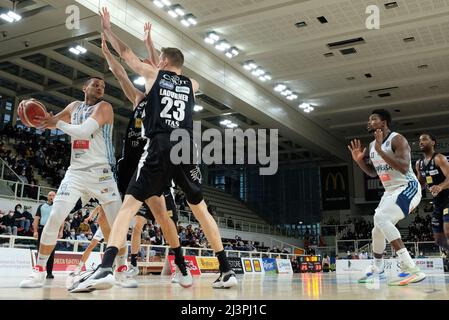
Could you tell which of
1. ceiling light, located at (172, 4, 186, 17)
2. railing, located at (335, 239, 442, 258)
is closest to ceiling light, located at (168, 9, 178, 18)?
ceiling light, located at (172, 4, 186, 17)

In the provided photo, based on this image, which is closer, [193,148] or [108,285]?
[108,285]

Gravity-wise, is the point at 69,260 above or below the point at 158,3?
below

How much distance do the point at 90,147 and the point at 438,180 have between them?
507 cm

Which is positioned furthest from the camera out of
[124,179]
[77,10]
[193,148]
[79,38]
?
[79,38]

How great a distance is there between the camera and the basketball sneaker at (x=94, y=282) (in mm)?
3197

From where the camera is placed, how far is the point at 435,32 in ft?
54.6

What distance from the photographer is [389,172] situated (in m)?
5.55

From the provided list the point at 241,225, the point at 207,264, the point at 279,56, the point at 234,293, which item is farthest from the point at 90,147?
the point at 241,225

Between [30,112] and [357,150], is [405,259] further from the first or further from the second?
[30,112]

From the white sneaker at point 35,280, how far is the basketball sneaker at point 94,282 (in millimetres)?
1006

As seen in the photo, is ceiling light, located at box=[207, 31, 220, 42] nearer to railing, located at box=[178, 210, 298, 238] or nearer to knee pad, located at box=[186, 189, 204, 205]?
railing, located at box=[178, 210, 298, 238]
